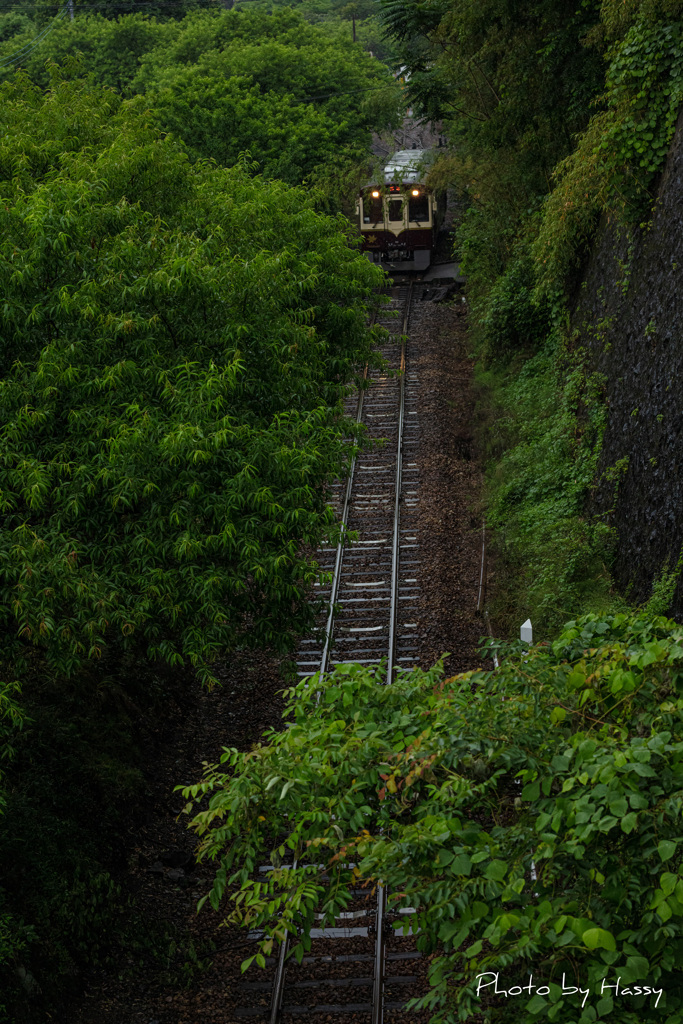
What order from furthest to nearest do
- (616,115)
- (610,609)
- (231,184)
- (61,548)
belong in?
(231,184), (616,115), (610,609), (61,548)

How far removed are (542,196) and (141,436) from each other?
47.5 feet

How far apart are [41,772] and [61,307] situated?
5.18 m

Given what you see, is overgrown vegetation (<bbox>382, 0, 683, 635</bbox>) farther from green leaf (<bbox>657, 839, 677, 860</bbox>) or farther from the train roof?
green leaf (<bbox>657, 839, 677, 860</bbox>)

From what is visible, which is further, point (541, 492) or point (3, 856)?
point (541, 492)

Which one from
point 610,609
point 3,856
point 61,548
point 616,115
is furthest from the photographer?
point 616,115

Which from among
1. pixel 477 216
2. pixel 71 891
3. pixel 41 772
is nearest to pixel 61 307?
pixel 41 772

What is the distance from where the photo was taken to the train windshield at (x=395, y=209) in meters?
28.7

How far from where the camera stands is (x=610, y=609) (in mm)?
10617

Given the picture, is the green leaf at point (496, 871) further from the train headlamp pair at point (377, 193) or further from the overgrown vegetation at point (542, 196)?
the train headlamp pair at point (377, 193)

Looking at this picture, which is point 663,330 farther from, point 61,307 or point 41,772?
point 41,772

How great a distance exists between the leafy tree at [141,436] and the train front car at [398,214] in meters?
18.5

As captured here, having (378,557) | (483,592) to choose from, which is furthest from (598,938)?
(378,557)

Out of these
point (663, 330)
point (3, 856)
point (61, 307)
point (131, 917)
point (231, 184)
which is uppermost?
point (231, 184)

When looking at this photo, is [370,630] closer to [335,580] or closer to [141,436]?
[335,580]
